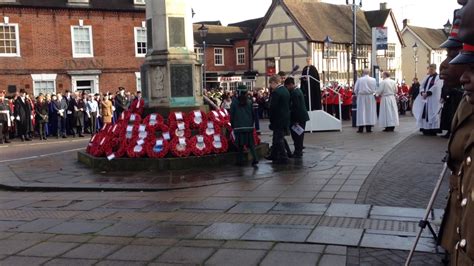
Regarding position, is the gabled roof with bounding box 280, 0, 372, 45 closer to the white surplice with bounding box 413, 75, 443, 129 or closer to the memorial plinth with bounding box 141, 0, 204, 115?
the white surplice with bounding box 413, 75, 443, 129

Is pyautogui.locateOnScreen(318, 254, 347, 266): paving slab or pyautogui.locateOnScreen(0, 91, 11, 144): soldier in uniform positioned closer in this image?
pyautogui.locateOnScreen(318, 254, 347, 266): paving slab

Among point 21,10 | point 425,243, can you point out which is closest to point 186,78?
point 425,243

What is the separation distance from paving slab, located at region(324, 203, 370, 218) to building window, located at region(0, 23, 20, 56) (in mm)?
30040

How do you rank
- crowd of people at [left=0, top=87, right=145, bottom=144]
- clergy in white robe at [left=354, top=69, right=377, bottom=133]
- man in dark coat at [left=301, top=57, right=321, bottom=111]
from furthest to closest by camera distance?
1. crowd of people at [left=0, top=87, right=145, bottom=144]
2. man in dark coat at [left=301, top=57, right=321, bottom=111]
3. clergy in white robe at [left=354, top=69, right=377, bottom=133]

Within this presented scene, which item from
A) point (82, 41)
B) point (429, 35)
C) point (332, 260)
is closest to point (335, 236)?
point (332, 260)

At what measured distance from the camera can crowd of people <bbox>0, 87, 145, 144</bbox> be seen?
2122cm

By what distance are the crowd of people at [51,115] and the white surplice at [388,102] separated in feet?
29.9

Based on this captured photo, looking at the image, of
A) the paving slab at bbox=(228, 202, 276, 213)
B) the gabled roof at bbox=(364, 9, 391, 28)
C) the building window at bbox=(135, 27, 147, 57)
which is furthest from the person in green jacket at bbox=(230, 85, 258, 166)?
the gabled roof at bbox=(364, 9, 391, 28)

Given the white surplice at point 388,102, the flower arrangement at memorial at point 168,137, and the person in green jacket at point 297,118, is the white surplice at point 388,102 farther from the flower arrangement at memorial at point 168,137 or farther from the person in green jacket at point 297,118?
the flower arrangement at memorial at point 168,137

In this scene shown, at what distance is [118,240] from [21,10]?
3054cm

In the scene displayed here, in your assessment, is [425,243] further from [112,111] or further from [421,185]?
[112,111]

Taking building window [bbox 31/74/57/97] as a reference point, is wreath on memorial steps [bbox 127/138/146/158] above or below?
below

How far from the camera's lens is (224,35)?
5772cm

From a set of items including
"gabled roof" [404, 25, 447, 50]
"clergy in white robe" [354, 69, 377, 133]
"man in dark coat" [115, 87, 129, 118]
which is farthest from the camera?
"gabled roof" [404, 25, 447, 50]
